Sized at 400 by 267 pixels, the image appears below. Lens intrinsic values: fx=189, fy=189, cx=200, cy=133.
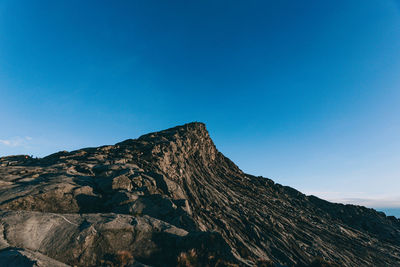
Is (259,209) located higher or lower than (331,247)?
higher

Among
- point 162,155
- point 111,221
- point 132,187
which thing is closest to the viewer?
point 111,221

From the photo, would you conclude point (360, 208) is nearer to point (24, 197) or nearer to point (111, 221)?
point (111, 221)

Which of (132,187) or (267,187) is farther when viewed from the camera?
(267,187)

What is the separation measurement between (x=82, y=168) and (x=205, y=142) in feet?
167

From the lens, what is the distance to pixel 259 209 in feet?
167

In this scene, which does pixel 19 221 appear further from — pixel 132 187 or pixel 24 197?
pixel 132 187

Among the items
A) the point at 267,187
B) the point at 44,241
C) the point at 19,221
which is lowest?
the point at 44,241

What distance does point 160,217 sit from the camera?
21250 mm

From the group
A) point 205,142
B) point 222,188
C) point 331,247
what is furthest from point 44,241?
point 205,142

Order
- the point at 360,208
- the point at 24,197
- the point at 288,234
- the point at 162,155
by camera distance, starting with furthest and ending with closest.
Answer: the point at 360,208 → the point at 162,155 → the point at 288,234 → the point at 24,197

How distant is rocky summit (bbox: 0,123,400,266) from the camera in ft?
41.0

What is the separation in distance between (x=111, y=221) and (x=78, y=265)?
11.5 feet

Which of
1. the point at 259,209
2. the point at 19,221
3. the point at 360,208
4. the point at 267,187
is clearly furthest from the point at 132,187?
the point at 360,208

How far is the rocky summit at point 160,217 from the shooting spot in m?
12.5
